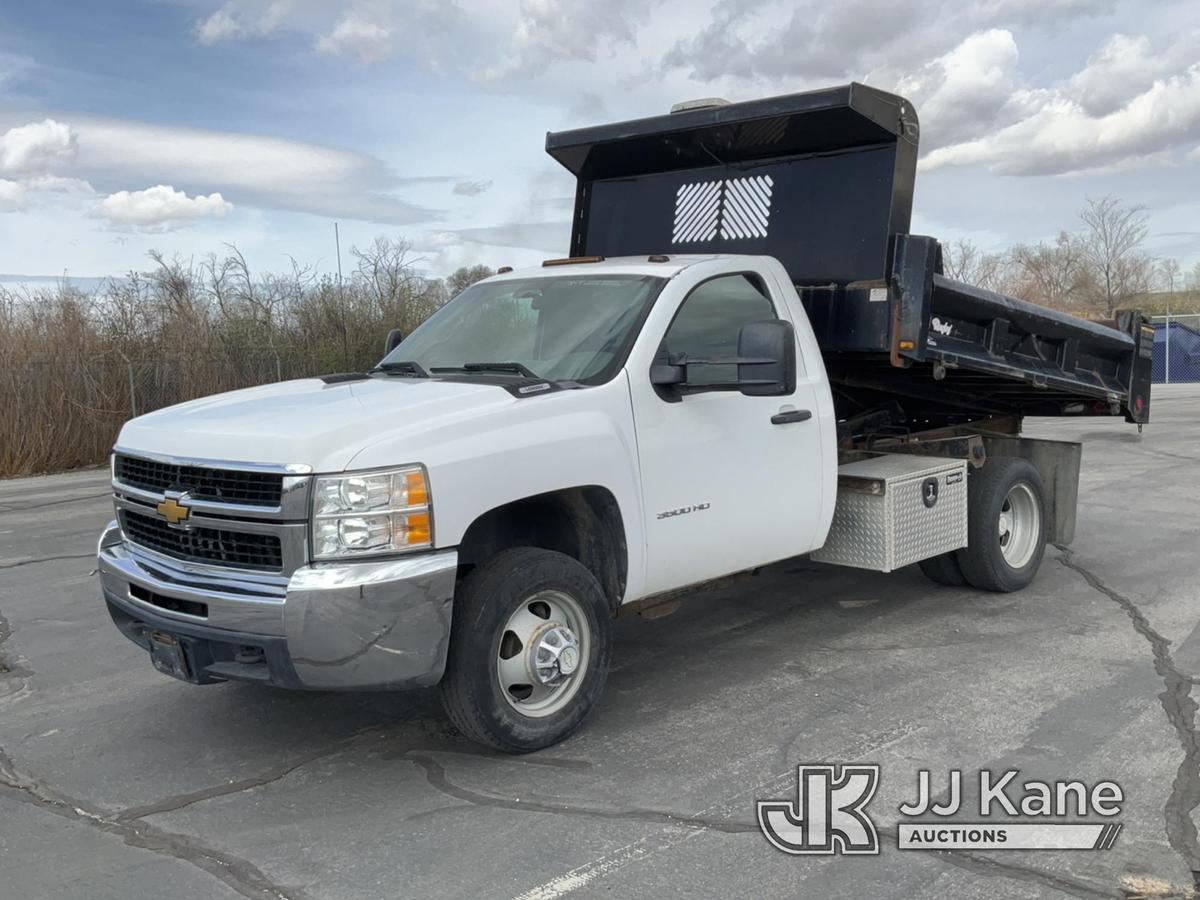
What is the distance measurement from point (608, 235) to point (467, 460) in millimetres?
3876

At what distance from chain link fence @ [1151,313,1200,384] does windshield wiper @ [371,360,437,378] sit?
32973 millimetres

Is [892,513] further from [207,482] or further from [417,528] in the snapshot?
[207,482]

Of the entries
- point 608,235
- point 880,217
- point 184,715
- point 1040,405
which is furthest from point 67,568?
point 1040,405

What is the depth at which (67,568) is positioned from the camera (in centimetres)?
900

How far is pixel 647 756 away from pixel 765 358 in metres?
1.74

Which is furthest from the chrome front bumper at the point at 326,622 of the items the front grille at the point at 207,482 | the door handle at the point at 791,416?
the door handle at the point at 791,416

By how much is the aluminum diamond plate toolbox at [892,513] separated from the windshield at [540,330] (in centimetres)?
184

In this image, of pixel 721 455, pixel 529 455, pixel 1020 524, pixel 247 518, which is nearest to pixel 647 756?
pixel 529 455

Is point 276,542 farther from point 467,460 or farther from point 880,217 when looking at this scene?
point 880,217

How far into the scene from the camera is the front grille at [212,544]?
166 inches

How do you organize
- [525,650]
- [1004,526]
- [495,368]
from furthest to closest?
1. [1004,526]
2. [495,368]
3. [525,650]

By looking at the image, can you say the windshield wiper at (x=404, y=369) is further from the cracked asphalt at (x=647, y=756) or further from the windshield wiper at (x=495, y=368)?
the cracked asphalt at (x=647, y=756)

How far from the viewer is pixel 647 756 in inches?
185

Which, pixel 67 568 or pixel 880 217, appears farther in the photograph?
pixel 67 568
